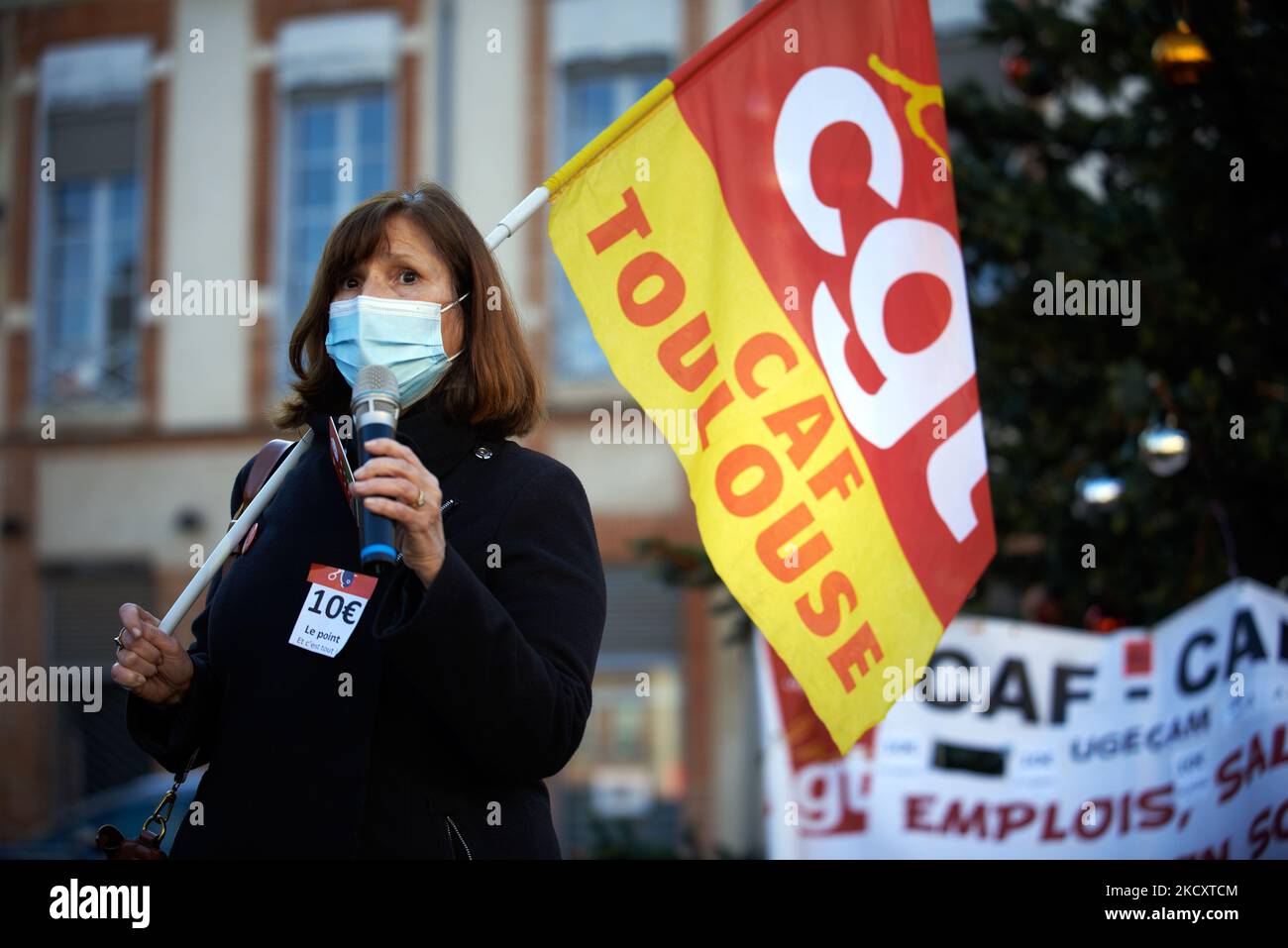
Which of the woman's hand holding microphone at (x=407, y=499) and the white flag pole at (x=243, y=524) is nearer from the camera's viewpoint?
the woman's hand holding microphone at (x=407, y=499)

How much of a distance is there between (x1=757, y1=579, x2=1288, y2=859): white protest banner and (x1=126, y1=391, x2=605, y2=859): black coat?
13.0ft

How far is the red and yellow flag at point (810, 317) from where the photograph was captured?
3037 mm

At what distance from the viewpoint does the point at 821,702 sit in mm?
2957

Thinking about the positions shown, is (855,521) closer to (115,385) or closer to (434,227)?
(434,227)

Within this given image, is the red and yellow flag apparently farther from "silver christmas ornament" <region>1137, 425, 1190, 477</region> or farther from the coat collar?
"silver christmas ornament" <region>1137, 425, 1190, 477</region>

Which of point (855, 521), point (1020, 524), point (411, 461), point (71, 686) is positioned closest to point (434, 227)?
point (411, 461)

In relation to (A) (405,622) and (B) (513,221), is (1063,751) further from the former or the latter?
(A) (405,622)

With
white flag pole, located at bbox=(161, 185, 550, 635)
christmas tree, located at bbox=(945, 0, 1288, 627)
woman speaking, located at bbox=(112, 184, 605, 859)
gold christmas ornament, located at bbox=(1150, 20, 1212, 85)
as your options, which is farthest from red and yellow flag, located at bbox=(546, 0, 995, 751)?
christmas tree, located at bbox=(945, 0, 1288, 627)

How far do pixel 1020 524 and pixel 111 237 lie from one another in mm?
11384

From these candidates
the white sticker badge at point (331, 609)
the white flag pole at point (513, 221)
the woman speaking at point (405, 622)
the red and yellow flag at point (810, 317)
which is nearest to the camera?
the woman speaking at point (405, 622)
